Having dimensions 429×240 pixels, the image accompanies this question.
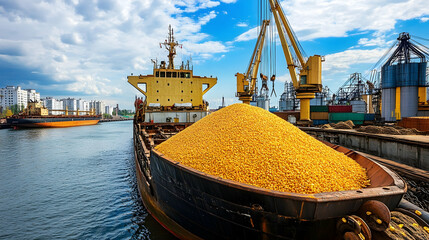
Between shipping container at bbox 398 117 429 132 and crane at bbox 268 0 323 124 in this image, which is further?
crane at bbox 268 0 323 124

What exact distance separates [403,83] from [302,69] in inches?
425

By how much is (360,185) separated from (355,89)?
5159 centimetres

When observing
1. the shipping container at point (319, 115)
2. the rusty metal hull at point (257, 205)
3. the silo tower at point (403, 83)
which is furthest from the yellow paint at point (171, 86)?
the silo tower at point (403, 83)

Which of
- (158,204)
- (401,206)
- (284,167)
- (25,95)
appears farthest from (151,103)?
(25,95)

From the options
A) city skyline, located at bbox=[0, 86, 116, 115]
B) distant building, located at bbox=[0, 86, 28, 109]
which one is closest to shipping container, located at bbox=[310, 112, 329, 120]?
city skyline, located at bbox=[0, 86, 116, 115]

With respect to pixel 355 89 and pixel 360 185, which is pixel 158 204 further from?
pixel 355 89

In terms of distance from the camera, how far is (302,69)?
781 inches

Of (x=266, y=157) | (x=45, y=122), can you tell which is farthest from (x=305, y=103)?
(x=45, y=122)

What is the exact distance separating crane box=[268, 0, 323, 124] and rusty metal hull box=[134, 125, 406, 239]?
50.1 ft

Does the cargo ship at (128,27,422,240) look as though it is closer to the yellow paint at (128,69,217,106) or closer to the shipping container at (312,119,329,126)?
the yellow paint at (128,69,217,106)

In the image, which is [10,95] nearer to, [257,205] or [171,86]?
[171,86]

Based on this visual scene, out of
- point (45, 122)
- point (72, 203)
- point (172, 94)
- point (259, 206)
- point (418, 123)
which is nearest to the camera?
point (259, 206)

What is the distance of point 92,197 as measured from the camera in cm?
952

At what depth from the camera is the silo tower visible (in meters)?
21.1
